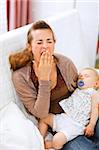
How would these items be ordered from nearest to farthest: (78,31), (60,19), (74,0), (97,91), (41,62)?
1. (41,62)
2. (97,91)
3. (60,19)
4. (78,31)
5. (74,0)

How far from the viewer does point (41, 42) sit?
58.2 inches

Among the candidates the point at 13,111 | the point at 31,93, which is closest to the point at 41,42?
the point at 31,93

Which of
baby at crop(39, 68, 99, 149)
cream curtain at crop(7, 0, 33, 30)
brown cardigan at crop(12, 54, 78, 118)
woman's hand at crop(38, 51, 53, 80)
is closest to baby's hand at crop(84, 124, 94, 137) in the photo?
baby at crop(39, 68, 99, 149)

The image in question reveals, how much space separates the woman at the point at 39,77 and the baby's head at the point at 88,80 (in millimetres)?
108

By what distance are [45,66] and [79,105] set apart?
10.5 inches

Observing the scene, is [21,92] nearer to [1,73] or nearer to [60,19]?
[1,73]

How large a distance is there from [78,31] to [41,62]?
2.80 feet

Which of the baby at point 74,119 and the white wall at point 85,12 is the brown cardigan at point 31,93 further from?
the white wall at point 85,12

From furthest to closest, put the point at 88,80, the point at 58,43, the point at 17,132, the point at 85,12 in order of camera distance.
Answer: the point at 85,12, the point at 58,43, the point at 88,80, the point at 17,132

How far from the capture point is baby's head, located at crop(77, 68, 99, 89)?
1612mm

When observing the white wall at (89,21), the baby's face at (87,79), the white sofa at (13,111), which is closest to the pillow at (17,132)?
the white sofa at (13,111)

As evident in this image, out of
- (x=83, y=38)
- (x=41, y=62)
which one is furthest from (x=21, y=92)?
(x=83, y=38)

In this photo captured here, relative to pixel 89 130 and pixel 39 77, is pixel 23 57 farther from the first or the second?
pixel 89 130

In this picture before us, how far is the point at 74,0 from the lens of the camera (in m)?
2.39
